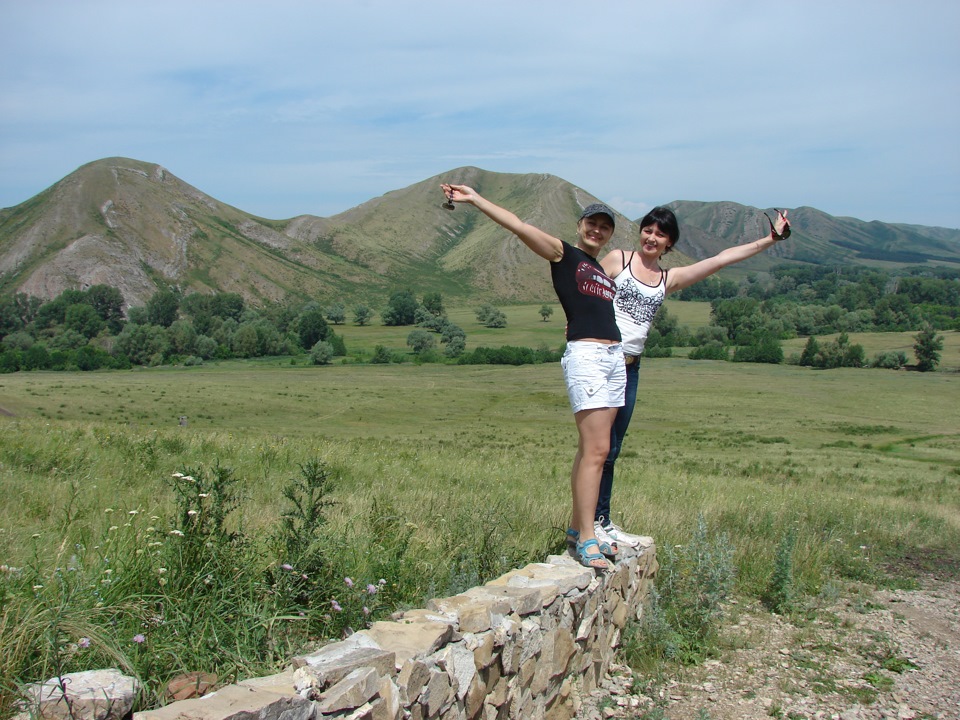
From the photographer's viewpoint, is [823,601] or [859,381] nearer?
[823,601]

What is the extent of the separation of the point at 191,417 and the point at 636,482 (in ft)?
138

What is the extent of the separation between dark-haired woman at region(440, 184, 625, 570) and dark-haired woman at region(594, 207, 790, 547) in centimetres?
41

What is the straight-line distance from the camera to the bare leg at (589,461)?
4.80 meters

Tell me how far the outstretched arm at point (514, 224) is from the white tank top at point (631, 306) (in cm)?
82

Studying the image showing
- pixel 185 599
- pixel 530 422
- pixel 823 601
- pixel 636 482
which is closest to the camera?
pixel 185 599

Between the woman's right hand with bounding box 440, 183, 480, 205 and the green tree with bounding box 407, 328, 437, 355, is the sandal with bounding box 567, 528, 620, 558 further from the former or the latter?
the green tree with bounding box 407, 328, 437, 355

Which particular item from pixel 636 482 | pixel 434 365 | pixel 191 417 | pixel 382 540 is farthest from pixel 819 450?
pixel 434 365

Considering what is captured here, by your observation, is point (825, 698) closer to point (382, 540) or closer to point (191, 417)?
point (382, 540)

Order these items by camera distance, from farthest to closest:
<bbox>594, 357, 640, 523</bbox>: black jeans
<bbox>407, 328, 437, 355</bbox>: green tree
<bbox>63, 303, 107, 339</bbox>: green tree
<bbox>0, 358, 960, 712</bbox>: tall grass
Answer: <bbox>63, 303, 107, 339</bbox>: green tree → <bbox>407, 328, 437, 355</bbox>: green tree → <bbox>594, 357, 640, 523</bbox>: black jeans → <bbox>0, 358, 960, 712</bbox>: tall grass

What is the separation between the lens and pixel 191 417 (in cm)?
4772

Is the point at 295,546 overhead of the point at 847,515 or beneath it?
overhead

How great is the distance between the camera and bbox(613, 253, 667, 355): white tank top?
532cm

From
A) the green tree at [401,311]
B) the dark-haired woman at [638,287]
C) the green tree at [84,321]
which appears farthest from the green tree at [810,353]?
the green tree at [84,321]

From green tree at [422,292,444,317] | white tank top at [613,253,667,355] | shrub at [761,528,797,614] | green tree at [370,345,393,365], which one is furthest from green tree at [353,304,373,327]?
white tank top at [613,253,667,355]
